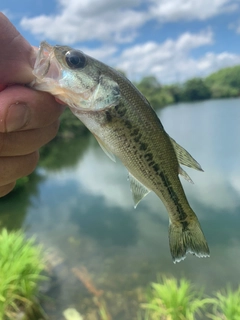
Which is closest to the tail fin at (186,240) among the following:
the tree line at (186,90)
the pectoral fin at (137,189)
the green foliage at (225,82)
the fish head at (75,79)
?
the pectoral fin at (137,189)

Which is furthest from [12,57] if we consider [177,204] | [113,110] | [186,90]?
[186,90]

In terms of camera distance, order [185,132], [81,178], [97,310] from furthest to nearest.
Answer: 1. [185,132]
2. [81,178]
3. [97,310]

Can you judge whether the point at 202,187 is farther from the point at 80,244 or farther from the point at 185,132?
the point at 185,132

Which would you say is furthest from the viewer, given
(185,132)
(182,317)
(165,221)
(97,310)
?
(185,132)

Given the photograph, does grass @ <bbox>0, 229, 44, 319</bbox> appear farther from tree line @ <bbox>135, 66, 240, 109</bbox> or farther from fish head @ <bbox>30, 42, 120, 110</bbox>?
tree line @ <bbox>135, 66, 240, 109</bbox>

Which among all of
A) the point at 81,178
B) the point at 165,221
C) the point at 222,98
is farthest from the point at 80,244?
the point at 222,98

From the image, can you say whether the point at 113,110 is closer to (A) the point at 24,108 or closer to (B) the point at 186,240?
(A) the point at 24,108
